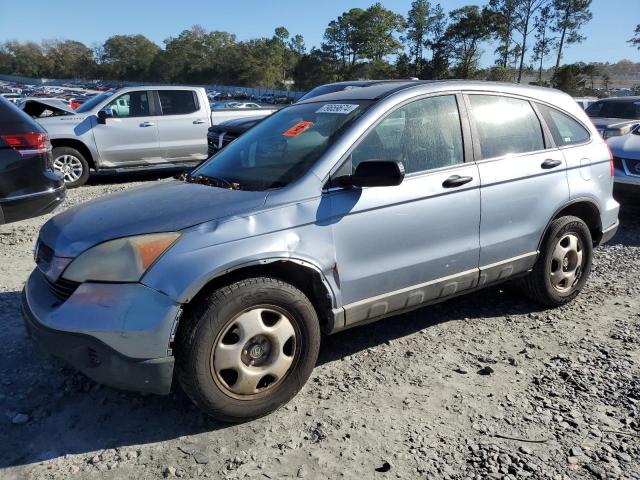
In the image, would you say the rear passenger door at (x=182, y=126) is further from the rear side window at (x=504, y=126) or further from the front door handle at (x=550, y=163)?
the front door handle at (x=550, y=163)

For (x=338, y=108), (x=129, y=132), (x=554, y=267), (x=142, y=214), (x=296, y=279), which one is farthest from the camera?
(x=129, y=132)

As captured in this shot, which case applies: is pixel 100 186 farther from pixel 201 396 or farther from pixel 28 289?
pixel 201 396

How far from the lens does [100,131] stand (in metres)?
9.45

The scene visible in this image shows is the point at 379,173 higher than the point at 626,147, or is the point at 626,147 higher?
the point at 379,173

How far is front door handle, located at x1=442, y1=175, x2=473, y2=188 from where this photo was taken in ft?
11.2

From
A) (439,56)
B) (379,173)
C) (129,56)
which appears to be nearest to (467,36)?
(439,56)

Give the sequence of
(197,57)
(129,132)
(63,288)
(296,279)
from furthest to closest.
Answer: (197,57) < (129,132) < (296,279) < (63,288)

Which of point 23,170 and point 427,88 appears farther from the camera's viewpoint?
point 23,170

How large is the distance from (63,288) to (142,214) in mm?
546

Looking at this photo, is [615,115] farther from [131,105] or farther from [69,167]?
[69,167]

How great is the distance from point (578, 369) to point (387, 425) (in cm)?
143

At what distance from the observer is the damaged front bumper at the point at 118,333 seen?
98.0 inches

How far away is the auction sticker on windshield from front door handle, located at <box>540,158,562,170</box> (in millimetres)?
1571

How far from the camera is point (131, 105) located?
9938mm
